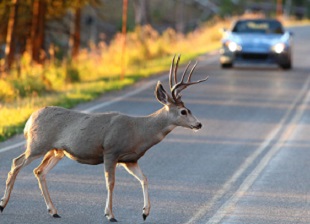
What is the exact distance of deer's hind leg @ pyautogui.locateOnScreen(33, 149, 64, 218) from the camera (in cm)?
1005

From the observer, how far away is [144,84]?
25.8 metres

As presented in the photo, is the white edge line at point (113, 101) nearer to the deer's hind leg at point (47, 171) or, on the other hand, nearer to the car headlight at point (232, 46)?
the car headlight at point (232, 46)

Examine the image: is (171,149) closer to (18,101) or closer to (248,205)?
(248,205)

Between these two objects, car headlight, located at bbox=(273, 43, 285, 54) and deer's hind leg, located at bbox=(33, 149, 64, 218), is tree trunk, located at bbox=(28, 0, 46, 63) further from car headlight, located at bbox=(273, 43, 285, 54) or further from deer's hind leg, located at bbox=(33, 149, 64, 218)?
deer's hind leg, located at bbox=(33, 149, 64, 218)

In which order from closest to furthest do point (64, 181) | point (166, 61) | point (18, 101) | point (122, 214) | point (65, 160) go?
1. point (122, 214)
2. point (64, 181)
3. point (65, 160)
4. point (18, 101)
5. point (166, 61)

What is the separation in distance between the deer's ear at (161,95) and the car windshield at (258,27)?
21.7 m

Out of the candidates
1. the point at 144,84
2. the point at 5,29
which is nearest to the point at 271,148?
the point at 144,84

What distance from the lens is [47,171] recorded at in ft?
33.9

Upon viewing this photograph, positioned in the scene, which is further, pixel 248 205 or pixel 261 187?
pixel 261 187

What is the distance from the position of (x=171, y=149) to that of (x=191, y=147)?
0.38 metres

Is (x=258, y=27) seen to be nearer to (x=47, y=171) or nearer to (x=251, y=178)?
(x=251, y=178)

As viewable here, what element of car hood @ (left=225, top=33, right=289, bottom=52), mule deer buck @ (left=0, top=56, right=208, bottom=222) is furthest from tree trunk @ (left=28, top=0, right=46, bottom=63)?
mule deer buck @ (left=0, top=56, right=208, bottom=222)

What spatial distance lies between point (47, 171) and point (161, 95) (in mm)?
1442

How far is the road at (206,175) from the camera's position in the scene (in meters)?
10.4
